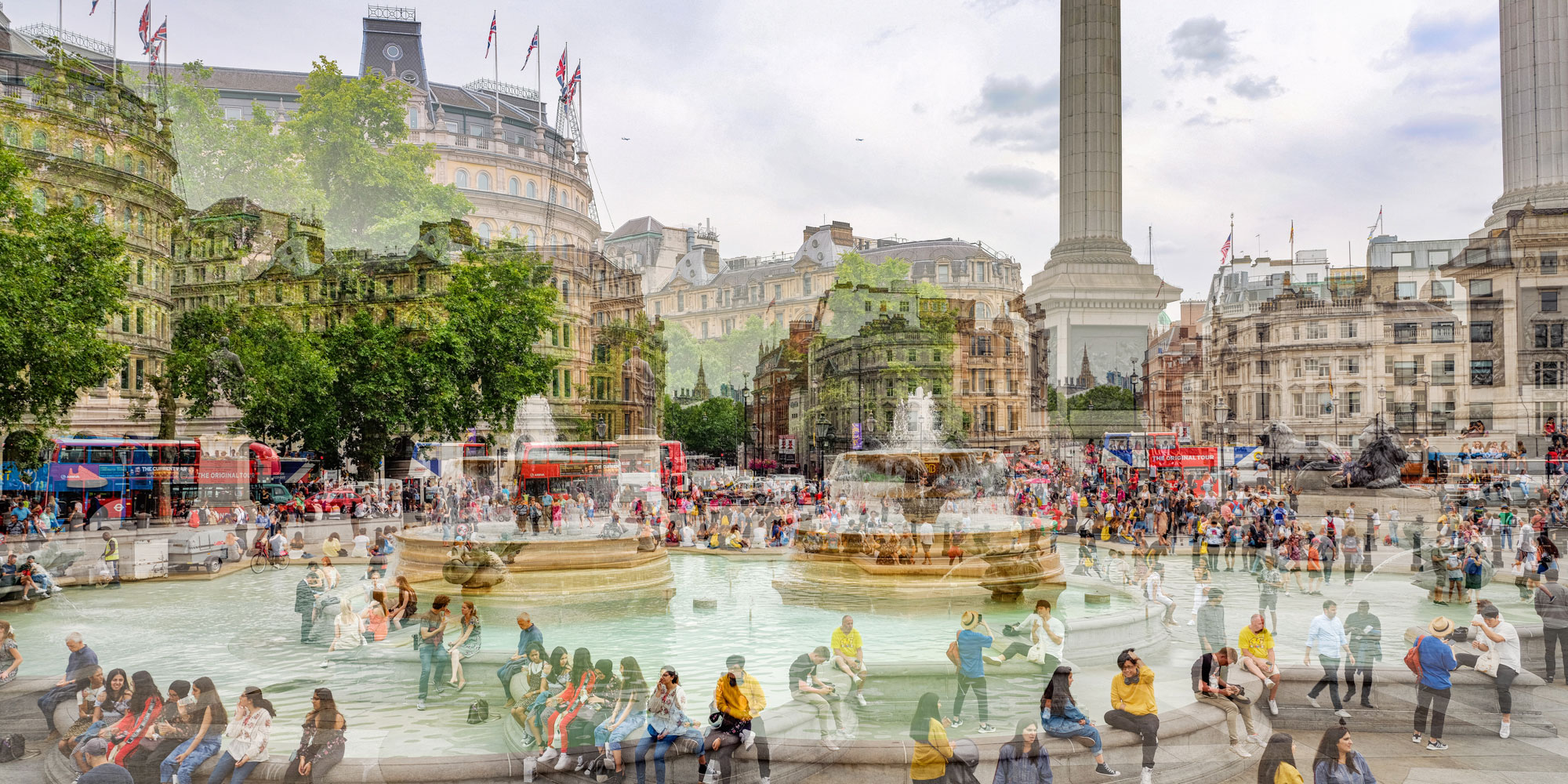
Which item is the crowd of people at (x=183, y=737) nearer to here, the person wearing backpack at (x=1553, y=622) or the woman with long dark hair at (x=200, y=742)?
the woman with long dark hair at (x=200, y=742)

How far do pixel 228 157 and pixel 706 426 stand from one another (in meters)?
34.2

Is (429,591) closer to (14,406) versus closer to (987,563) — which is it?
(987,563)

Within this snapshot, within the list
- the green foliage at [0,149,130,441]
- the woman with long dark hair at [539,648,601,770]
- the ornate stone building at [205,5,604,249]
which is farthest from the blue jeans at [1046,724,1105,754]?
the ornate stone building at [205,5,604,249]

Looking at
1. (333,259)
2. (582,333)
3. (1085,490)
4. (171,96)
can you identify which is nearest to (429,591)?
(1085,490)

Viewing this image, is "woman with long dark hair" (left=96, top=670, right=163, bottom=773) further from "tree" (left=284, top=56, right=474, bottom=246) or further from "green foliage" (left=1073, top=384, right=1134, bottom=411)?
"tree" (left=284, top=56, right=474, bottom=246)

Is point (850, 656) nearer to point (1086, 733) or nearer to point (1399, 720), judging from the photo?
point (1086, 733)

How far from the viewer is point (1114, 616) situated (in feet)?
38.9

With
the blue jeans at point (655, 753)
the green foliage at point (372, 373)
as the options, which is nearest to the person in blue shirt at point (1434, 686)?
the blue jeans at point (655, 753)

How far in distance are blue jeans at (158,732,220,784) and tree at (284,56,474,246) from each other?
49140mm

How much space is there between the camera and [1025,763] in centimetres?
700

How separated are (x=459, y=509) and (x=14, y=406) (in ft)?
34.3

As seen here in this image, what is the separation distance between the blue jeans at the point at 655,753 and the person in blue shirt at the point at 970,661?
2.60 m

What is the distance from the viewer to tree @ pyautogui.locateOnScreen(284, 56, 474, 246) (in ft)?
173

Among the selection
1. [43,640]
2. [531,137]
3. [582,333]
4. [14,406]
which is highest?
[531,137]
